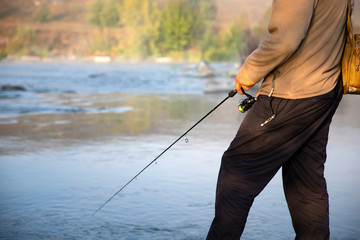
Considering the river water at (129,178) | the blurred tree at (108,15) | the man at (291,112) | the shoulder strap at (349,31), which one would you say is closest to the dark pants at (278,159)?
the man at (291,112)

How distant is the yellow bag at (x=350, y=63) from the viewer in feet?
7.50

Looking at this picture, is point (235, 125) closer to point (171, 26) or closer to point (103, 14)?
point (171, 26)

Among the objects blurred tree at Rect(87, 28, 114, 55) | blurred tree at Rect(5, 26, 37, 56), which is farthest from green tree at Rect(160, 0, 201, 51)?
blurred tree at Rect(5, 26, 37, 56)

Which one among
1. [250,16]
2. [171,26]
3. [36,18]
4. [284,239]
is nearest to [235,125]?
[284,239]

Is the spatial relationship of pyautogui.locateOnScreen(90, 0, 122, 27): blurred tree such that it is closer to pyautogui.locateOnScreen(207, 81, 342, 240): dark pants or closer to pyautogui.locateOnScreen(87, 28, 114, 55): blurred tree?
pyautogui.locateOnScreen(87, 28, 114, 55): blurred tree

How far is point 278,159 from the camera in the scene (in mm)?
2277

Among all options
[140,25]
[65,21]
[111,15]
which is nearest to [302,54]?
[140,25]

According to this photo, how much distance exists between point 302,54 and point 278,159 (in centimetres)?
43

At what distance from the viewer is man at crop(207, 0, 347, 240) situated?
6.99 feet

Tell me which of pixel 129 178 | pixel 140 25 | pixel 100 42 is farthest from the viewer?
pixel 100 42

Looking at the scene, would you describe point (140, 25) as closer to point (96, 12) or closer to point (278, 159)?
point (96, 12)

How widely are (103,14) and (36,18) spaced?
6.30 metres

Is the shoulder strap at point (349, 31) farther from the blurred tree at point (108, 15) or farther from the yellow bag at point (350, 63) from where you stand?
the blurred tree at point (108, 15)

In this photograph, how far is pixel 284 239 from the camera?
2.88m
